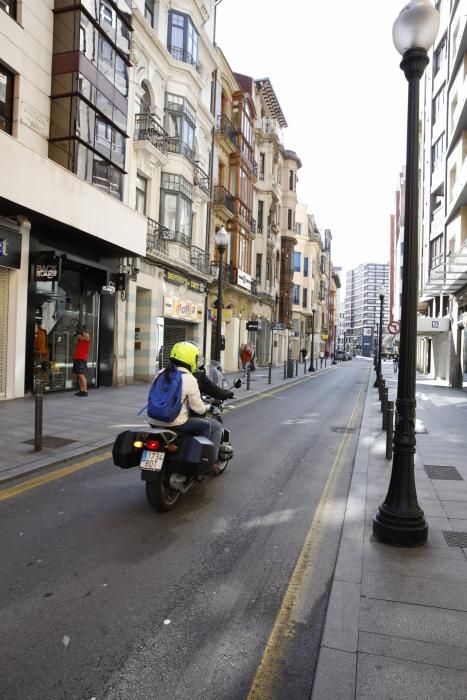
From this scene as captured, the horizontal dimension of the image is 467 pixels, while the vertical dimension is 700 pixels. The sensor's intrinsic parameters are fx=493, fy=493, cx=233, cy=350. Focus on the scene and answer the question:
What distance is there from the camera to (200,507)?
5.35m

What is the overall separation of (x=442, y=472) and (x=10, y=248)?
1075 cm

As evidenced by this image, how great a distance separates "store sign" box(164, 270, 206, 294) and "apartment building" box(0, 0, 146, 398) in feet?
14.2

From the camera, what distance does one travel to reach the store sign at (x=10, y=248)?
11.9m

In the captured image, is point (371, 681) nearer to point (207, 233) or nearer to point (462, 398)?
point (462, 398)

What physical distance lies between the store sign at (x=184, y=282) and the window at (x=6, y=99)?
30.0 feet

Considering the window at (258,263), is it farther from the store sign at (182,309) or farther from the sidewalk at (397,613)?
the sidewalk at (397,613)

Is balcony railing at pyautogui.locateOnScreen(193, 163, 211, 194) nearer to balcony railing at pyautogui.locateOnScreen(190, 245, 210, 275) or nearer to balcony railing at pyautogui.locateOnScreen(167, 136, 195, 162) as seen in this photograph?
balcony railing at pyautogui.locateOnScreen(167, 136, 195, 162)

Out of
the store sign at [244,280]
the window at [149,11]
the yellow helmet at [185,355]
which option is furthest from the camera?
the store sign at [244,280]

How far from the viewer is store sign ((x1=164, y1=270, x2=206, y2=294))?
20938 mm

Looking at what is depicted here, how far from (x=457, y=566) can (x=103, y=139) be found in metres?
15.0

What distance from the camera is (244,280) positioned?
31.4m

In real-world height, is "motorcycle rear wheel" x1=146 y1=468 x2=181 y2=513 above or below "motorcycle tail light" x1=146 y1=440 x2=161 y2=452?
below

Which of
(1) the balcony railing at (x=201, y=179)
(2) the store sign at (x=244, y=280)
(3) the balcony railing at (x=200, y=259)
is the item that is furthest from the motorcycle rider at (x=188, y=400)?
(2) the store sign at (x=244, y=280)

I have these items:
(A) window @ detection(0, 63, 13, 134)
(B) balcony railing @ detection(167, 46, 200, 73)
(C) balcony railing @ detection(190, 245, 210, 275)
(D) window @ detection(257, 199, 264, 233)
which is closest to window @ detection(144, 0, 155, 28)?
(B) balcony railing @ detection(167, 46, 200, 73)
